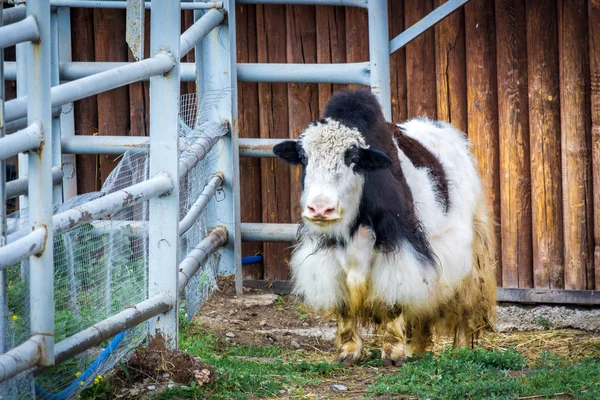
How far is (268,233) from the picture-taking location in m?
8.45

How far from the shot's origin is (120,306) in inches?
196

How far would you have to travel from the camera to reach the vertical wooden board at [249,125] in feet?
28.8

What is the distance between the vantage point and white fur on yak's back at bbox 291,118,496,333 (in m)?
6.42

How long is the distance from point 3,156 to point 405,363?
328 centimetres

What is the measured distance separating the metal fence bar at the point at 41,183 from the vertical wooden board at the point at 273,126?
4991 millimetres

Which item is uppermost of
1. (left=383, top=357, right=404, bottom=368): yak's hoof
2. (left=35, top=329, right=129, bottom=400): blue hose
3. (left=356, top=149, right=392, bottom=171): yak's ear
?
(left=356, top=149, right=392, bottom=171): yak's ear

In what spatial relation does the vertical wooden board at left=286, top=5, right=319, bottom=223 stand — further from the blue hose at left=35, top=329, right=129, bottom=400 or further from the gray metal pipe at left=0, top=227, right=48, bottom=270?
the gray metal pipe at left=0, top=227, right=48, bottom=270

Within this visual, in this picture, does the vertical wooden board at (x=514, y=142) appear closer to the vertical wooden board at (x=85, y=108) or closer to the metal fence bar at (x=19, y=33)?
the vertical wooden board at (x=85, y=108)

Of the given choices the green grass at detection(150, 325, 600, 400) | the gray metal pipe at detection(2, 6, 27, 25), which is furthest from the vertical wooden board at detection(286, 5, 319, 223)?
the gray metal pipe at detection(2, 6, 27, 25)

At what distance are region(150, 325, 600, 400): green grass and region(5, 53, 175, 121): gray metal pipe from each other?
1446 mm

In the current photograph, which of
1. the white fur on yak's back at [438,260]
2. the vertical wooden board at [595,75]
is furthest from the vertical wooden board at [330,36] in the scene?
the vertical wooden board at [595,75]

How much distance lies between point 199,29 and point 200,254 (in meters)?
1.58

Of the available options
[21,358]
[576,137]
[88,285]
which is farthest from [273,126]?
[21,358]

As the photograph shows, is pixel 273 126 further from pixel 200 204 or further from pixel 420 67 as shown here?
pixel 200 204
